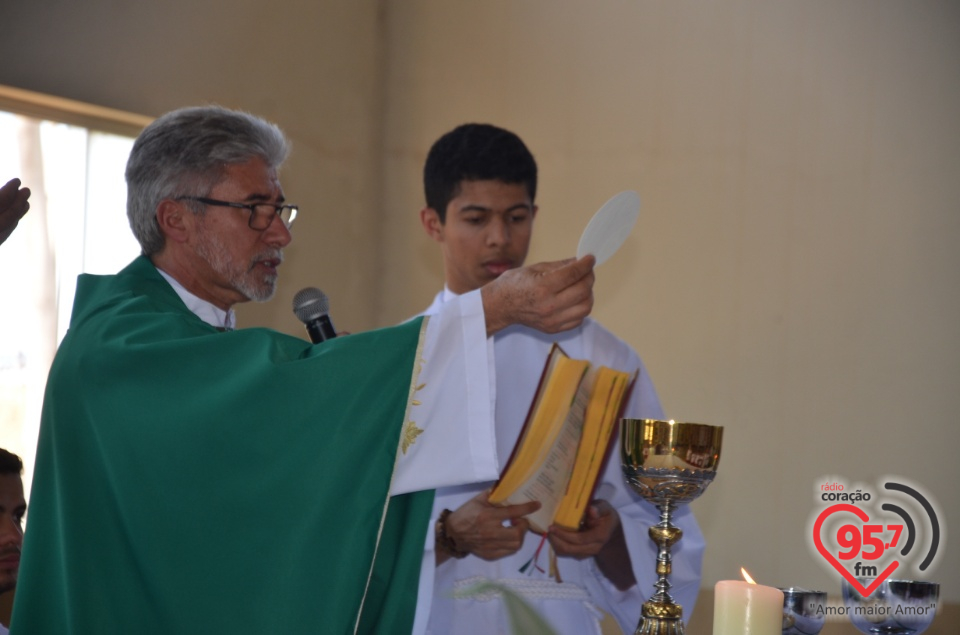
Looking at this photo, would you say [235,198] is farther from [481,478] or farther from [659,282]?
[659,282]

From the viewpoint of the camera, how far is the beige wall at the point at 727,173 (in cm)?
445

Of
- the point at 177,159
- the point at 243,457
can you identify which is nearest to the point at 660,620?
the point at 243,457

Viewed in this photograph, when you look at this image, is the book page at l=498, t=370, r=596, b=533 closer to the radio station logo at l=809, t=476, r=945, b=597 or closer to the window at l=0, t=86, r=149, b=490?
the radio station logo at l=809, t=476, r=945, b=597

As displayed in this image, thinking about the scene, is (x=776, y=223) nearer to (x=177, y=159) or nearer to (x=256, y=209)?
(x=256, y=209)

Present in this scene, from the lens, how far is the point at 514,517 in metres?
2.61

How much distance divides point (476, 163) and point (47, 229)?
1790 mm

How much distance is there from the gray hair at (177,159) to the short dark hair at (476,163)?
0.94m

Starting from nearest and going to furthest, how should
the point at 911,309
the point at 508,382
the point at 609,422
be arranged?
the point at 609,422 → the point at 508,382 → the point at 911,309

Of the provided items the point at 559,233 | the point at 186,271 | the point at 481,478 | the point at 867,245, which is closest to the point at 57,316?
the point at 186,271

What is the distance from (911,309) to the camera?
4496 mm

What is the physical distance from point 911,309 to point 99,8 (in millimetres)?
3439

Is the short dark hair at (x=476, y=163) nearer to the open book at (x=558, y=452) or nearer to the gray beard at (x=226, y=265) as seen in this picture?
the open book at (x=558, y=452)

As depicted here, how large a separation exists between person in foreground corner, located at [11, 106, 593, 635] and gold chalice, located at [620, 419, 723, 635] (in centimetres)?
41

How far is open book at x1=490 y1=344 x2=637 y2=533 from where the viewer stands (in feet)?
8.70
